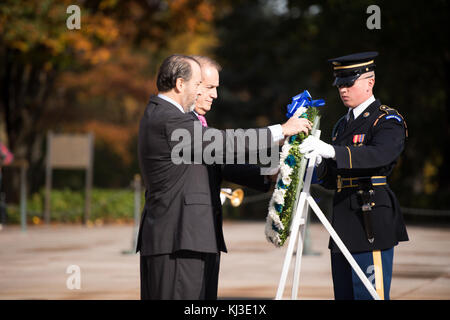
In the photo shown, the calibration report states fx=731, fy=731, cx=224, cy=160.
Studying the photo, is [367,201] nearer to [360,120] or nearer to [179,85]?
[360,120]

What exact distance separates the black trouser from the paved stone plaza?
3.65 metres

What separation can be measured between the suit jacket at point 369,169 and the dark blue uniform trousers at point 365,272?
0.05m

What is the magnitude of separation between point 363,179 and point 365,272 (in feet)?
1.88

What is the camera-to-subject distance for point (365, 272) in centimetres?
447

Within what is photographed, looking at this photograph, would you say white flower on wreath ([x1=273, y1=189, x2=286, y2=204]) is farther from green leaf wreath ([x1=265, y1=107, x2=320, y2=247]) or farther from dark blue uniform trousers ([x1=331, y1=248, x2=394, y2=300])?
dark blue uniform trousers ([x1=331, y1=248, x2=394, y2=300])

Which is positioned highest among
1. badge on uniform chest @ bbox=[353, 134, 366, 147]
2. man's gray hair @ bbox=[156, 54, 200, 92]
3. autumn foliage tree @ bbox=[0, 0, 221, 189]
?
autumn foliage tree @ bbox=[0, 0, 221, 189]

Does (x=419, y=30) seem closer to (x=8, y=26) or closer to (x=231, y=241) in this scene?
(x=231, y=241)

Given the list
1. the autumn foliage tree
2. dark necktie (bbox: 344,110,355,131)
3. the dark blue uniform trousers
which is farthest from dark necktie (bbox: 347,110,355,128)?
the autumn foliage tree

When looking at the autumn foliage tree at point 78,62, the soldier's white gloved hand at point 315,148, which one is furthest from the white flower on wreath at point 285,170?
the autumn foliage tree at point 78,62

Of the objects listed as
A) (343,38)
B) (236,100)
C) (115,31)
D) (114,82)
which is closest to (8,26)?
(115,31)

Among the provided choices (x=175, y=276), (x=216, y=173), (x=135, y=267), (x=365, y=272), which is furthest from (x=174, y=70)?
(x=135, y=267)

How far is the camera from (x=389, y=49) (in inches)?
823

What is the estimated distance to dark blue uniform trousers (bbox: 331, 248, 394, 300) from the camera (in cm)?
442

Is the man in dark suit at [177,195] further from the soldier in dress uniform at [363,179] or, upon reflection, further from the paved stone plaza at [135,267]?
the paved stone plaza at [135,267]
